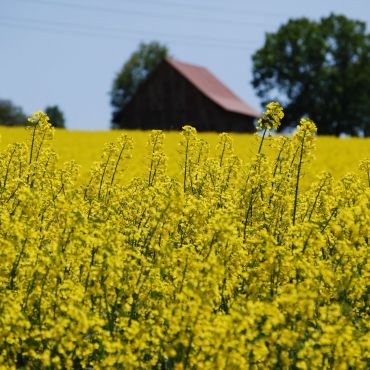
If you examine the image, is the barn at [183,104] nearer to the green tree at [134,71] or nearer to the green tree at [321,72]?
the green tree at [321,72]

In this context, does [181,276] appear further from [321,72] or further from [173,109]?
[321,72]

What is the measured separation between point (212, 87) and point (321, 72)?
14591 mm

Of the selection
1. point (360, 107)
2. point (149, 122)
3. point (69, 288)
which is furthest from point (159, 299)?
point (360, 107)

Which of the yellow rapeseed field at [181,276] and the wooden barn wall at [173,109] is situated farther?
the wooden barn wall at [173,109]

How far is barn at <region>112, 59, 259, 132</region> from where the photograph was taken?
181ft

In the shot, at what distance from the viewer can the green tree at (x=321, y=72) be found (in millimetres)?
67688

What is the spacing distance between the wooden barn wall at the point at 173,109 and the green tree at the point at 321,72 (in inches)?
419

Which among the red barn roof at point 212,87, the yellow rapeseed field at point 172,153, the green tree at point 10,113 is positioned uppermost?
the red barn roof at point 212,87

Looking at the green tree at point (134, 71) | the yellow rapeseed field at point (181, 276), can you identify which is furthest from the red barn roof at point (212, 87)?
the yellow rapeseed field at point (181, 276)

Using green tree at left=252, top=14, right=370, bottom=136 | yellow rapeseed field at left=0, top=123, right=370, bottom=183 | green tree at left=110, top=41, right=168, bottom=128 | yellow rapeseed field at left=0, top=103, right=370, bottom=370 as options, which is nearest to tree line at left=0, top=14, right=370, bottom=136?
green tree at left=252, top=14, right=370, bottom=136

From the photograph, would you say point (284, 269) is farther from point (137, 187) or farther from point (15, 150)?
point (15, 150)

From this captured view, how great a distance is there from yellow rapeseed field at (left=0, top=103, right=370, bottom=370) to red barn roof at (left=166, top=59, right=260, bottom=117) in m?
45.1

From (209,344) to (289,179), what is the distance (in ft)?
→ 13.9

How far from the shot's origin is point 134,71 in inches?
3770
